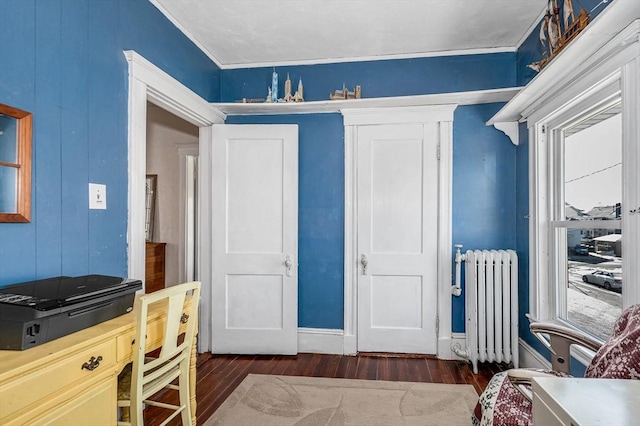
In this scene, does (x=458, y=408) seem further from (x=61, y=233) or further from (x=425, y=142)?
(x=61, y=233)

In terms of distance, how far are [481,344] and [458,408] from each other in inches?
26.4

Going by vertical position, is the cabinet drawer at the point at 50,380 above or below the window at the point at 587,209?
below

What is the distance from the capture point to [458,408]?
88.0 inches

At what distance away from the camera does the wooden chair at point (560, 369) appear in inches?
44.4

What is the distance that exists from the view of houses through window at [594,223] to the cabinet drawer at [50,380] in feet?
7.91

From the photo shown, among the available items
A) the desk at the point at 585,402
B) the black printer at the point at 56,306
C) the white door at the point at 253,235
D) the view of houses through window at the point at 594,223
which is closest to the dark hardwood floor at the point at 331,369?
the white door at the point at 253,235

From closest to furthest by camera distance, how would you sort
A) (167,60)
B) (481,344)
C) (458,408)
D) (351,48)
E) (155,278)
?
1. (458,408)
2. (167,60)
3. (481,344)
4. (351,48)
5. (155,278)

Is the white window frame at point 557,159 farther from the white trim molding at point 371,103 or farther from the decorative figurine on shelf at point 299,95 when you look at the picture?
the decorative figurine on shelf at point 299,95

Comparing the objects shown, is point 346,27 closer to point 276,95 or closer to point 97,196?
point 276,95

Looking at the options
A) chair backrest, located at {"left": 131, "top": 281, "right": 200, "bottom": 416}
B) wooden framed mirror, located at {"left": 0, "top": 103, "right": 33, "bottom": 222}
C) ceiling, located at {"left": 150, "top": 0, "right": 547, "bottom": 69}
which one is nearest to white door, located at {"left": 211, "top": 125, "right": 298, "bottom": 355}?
ceiling, located at {"left": 150, "top": 0, "right": 547, "bottom": 69}

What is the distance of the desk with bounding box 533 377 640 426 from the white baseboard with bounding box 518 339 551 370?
1851 millimetres

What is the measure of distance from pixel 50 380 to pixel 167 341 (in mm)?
563

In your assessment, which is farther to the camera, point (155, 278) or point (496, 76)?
point (155, 278)

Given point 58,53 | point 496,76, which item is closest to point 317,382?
point 58,53
